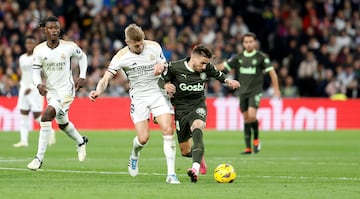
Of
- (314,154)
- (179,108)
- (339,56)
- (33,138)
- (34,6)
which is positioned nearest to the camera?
(179,108)

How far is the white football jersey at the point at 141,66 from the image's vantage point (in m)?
13.5

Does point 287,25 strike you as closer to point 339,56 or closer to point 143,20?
point 339,56

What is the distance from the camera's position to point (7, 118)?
2855cm

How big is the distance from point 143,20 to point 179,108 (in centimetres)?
1865

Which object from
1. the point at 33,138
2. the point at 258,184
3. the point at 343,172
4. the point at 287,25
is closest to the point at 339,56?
the point at 287,25

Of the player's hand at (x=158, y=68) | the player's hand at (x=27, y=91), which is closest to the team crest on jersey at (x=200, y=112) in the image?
the player's hand at (x=158, y=68)

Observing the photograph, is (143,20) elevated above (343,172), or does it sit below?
above

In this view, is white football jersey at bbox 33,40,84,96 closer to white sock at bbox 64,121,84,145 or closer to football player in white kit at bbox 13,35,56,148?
white sock at bbox 64,121,84,145

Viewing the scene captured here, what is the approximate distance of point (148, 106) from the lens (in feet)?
44.8

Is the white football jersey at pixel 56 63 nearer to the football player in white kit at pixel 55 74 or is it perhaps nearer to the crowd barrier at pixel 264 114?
the football player in white kit at pixel 55 74

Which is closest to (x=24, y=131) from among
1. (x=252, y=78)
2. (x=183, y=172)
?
(x=252, y=78)

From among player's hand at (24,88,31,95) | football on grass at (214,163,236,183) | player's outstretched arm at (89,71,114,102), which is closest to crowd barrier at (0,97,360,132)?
player's hand at (24,88,31,95)

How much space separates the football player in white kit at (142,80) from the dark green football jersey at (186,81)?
0.55 ft

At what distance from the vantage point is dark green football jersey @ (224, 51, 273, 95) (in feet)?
67.4
